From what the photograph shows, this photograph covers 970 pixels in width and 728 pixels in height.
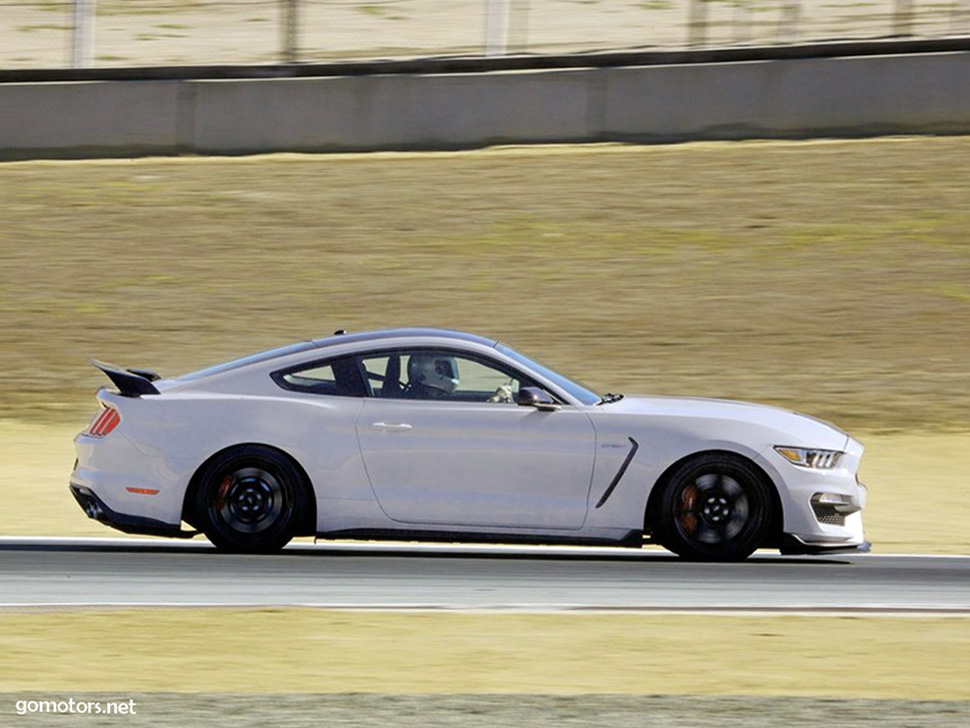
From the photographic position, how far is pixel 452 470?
9.40m

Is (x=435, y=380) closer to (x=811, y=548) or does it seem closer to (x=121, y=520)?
(x=121, y=520)

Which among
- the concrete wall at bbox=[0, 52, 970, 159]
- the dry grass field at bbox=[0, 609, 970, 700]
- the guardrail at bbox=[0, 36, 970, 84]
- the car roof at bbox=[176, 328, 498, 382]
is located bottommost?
the dry grass field at bbox=[0, 609, 970, 700]

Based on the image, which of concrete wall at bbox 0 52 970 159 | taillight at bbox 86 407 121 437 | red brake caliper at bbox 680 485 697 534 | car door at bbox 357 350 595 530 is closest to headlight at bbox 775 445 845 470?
red brake caliper at bbox 680 485 697 534

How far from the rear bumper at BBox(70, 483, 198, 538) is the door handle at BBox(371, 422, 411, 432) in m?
1.26

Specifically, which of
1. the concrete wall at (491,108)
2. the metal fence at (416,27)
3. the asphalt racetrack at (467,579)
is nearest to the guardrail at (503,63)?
the concrete wall at (491,108)

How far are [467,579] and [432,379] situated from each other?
1178mm

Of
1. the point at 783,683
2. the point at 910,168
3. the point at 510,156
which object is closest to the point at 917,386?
the point at 910,168

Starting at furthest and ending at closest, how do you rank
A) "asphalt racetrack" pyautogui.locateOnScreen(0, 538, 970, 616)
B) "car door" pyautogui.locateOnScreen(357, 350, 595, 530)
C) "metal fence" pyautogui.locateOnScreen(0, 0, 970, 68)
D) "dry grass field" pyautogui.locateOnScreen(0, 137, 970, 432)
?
"metal fence" pyautogui.locateOnScreen(0, 0, 970, 68), "dry grass field" pyautogui.locateOnScreen(0, 137, 970, 432), "car door" pyautogui.locateOnScreen(357, 350, 595, 530), "asphalt racetrack" pyautogui.locateOnScreen(0, 538, 970, 616)

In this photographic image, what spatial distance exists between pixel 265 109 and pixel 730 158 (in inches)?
266

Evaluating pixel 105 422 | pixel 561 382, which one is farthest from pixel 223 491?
pixel 561 382

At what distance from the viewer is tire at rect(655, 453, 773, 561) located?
9.42m

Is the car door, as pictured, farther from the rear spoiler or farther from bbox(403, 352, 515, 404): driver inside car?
the rear spoiler

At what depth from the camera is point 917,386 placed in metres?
17.0

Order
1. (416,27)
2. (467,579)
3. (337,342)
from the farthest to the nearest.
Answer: (416,27)
(337,342)
(467,579)
